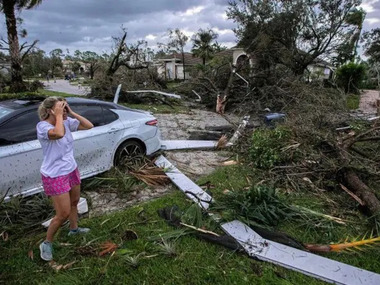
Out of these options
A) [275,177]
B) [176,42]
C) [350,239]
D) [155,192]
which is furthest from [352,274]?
[176,42]

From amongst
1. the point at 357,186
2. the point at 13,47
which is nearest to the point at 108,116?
the point at 357,186

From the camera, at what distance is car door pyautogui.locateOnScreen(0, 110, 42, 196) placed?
3.61 meters

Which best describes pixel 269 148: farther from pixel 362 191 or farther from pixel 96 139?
pixel 96 139

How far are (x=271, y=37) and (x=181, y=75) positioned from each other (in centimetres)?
2731

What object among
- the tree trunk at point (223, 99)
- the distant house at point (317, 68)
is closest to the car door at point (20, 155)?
the tree trunk at point (223, 99)

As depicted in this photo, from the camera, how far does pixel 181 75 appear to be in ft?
144

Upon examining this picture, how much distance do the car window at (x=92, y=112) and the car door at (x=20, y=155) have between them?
0.72 m

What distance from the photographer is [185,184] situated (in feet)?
15.8

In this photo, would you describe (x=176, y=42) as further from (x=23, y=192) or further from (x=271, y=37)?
(x=23, y=192)

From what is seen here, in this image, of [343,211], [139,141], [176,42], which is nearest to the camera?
[343,211]

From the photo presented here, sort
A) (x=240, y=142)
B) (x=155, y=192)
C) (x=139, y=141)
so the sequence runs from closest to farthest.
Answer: (x=155, y=192) → (x=139, y=141) → (x=240, y=142)

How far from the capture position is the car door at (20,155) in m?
3.61

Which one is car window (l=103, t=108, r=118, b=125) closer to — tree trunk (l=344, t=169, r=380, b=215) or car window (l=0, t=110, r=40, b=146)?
car window (l=0, t=110, r=40, b=146)

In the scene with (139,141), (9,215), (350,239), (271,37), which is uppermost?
(271,37)
